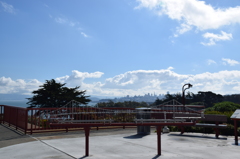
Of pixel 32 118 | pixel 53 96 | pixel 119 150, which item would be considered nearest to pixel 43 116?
pixel 32 118

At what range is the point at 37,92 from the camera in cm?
3706

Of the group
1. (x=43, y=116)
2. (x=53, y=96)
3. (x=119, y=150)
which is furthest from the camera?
(x=53, y=96)

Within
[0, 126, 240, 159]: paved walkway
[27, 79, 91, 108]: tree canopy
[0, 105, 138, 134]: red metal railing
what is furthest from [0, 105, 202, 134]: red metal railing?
[27, 79, 91, 108]: tree canopy

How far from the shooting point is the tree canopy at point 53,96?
37.2m

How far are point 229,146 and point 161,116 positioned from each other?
6163mm

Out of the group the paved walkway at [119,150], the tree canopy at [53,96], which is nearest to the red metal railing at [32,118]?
the paved walkway at [119,150]

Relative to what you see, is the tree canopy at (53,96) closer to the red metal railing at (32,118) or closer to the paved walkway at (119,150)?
the red metal railing at (32,118)

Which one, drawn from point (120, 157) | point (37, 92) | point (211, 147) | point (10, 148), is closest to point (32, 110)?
point (10, 148)

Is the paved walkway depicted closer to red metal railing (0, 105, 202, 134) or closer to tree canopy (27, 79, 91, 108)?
red metal railing (0, 105, 202, 134)

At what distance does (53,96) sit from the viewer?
37.1m

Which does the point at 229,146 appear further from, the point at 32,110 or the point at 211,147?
the point at 32,110

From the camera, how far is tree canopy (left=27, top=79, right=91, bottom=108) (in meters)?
37.2

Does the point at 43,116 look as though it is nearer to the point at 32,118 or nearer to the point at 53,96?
the point at 32,118

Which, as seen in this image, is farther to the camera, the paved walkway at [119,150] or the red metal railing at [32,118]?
the red metal railing at [32,118]
